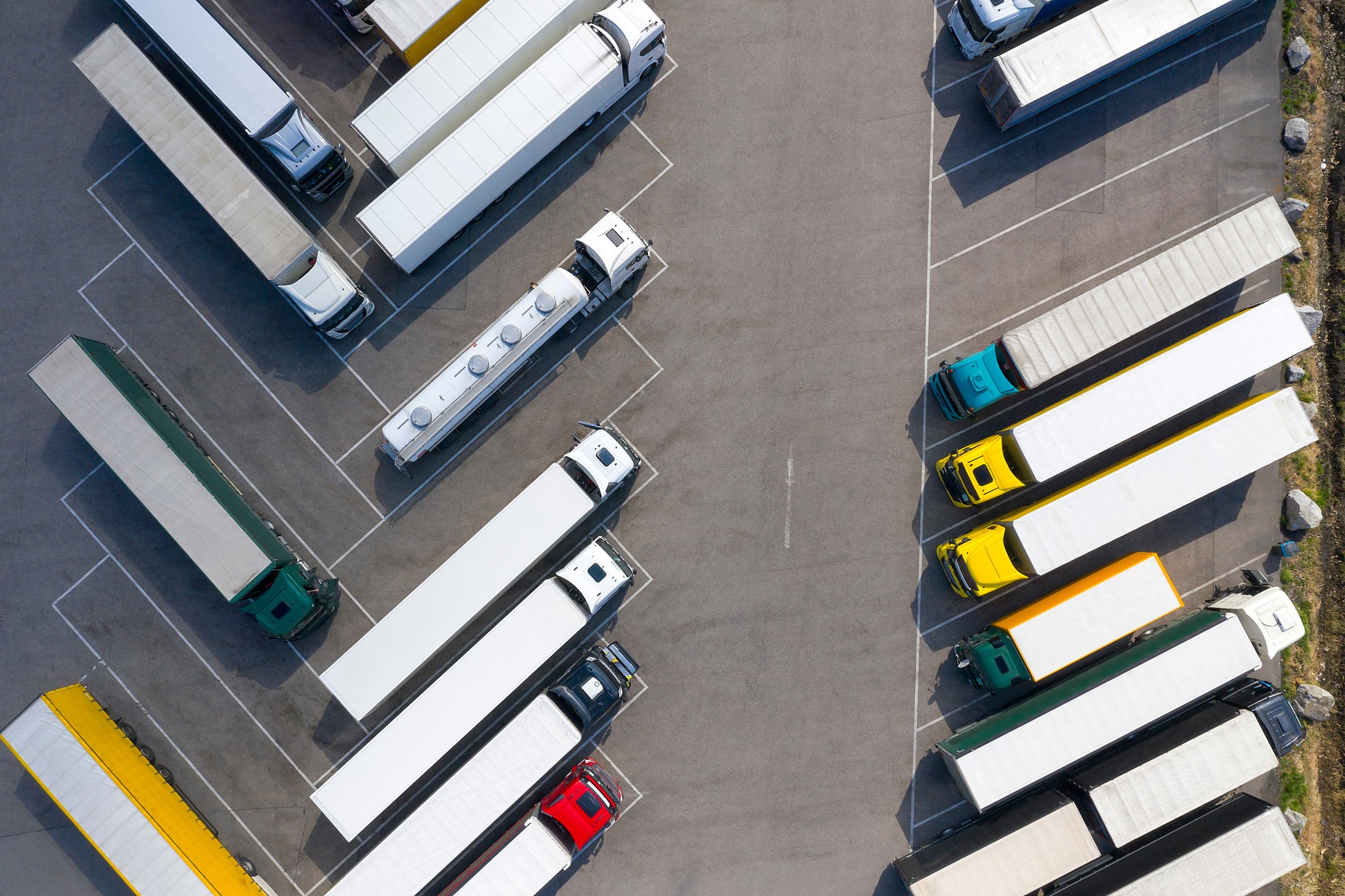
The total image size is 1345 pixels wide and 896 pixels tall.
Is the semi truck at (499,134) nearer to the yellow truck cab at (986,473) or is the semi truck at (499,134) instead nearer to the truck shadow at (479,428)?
the truck shadow at (479,428)

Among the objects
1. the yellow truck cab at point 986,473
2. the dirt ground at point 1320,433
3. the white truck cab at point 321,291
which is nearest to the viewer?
the white truck cab at point 321,291

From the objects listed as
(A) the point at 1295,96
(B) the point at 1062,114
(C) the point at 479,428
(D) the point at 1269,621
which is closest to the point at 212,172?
(C) the point at 479,428

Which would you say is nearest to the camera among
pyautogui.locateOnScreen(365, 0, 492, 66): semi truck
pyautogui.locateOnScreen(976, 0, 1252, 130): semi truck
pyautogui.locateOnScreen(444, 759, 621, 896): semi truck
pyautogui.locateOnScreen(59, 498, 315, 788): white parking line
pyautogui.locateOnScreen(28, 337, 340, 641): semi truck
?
pyautogui.locateOnScreen(444, 759, 621, 896): semi truck

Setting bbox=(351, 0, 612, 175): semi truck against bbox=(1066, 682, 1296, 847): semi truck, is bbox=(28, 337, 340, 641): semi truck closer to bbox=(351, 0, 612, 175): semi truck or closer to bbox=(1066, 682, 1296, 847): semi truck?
bbox=(351, 0, 612, 175): semi truck

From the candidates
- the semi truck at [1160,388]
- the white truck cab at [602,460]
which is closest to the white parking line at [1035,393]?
the semi truck at [1160,388]

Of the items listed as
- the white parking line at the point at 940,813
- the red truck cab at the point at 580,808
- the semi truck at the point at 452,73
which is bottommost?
the white parking line at the point at 940,813

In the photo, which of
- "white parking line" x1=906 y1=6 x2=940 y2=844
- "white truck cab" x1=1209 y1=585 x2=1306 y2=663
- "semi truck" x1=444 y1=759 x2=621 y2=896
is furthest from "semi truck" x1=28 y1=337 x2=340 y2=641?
"white truck cab" x1=1209 y1=585 x2=1306 y2=663
